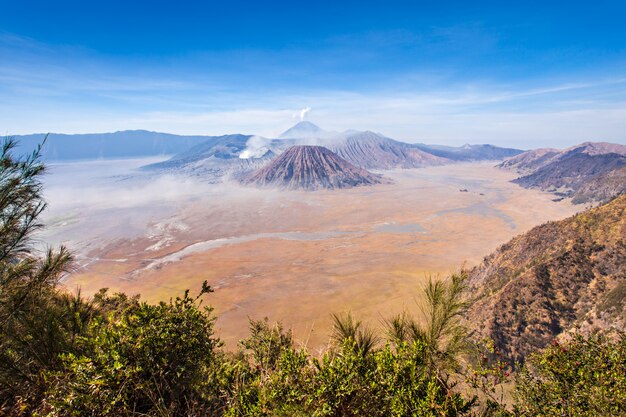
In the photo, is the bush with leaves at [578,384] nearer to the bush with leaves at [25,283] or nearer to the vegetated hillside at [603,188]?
the bush with leaves at [25,283]

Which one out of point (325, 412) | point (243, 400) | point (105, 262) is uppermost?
point (325, 412)

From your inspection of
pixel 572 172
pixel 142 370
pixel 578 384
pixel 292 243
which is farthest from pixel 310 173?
pixel 142 370

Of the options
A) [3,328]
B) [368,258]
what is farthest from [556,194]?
[3,328]

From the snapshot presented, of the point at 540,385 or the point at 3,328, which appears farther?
the point at 540,385

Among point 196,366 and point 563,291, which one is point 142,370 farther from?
point 563,291

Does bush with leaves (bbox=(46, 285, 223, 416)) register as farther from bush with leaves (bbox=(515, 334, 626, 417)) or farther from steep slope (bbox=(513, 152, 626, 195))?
steep slope (bbox=(513, 152, 626, 195))

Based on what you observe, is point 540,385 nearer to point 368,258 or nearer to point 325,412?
point 325,412
